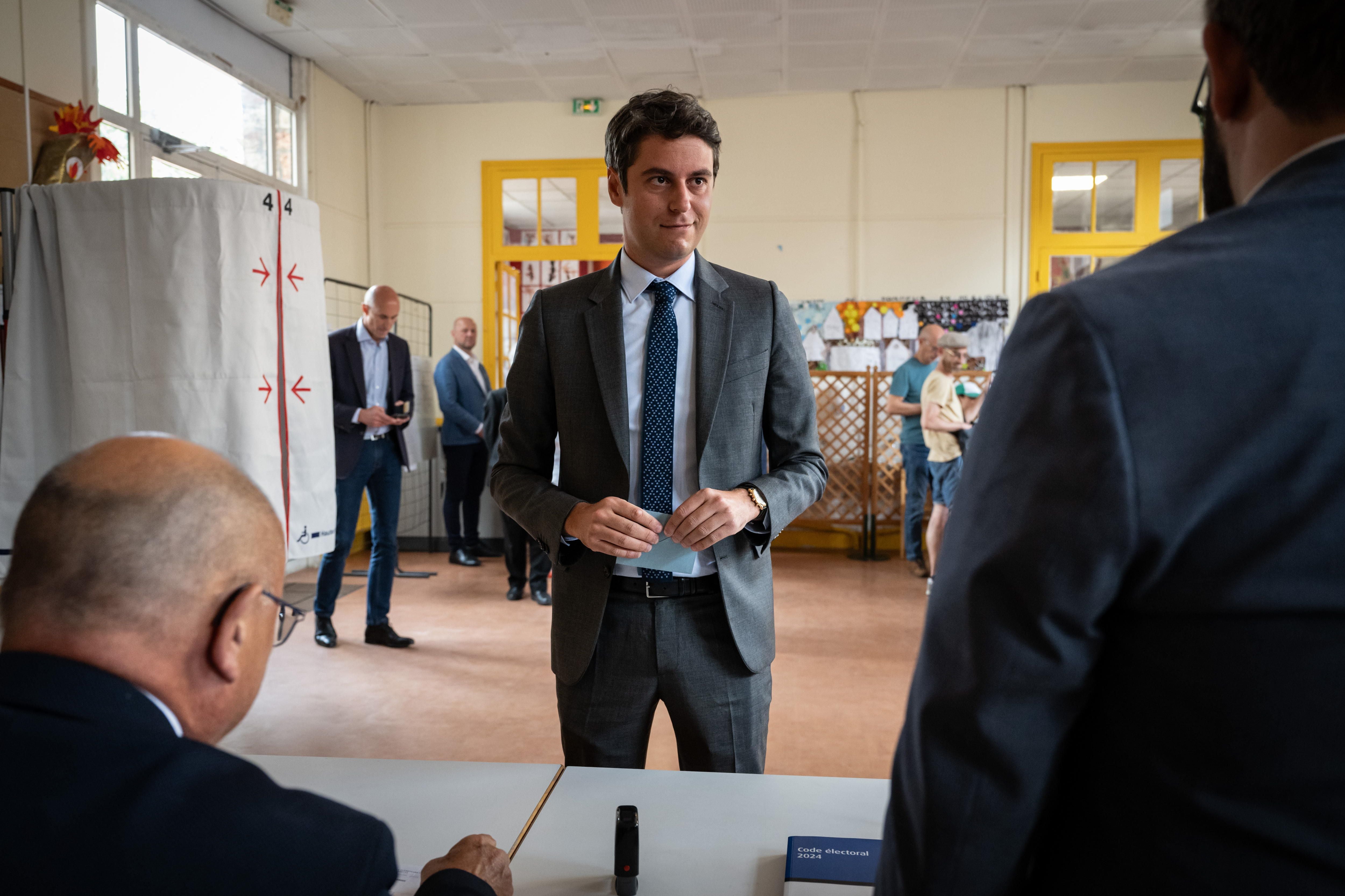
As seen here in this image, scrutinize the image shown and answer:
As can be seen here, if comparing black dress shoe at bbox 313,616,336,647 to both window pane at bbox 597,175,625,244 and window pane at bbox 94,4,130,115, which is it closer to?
window pane at bbox 94,4,130,115

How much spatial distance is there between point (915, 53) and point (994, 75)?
75cm

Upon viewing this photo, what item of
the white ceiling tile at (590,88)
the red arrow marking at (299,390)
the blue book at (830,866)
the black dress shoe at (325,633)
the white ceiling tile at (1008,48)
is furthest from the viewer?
the white ceiling tile at (590,88)

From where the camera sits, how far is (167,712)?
23.1 inches

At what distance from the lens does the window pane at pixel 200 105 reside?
441 cm

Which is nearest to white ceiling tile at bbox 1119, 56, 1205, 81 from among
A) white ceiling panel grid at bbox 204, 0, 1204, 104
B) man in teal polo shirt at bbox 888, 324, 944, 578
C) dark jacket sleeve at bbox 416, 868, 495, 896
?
white ceiling panel grid at bbox 204, 0, 1204, 104

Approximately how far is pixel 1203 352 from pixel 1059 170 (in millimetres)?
6641

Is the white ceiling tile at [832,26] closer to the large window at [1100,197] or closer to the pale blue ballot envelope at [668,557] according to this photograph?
the large window at [1100,197]

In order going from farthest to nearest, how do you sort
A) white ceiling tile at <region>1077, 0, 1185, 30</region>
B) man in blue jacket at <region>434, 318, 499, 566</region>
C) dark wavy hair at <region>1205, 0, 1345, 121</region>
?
man in blue jacket at <region>434, 318, 499, 566</region> → white ceiling tile at <region>1077, 0, 1185, 30</region> → dark wavy hair at <region>1205, 0, 1345, 121</region>

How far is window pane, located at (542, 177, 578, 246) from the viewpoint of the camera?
6465 millimetres

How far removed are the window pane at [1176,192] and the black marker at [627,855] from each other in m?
6.61

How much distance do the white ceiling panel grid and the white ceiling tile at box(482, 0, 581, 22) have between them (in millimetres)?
10

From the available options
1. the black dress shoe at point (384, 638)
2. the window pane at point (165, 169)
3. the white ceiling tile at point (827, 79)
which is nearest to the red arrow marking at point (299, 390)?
the black dress shoe at point (384, 638)

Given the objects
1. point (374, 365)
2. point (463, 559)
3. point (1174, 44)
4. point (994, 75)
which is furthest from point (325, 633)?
point (1174, 44)

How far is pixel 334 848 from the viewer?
1.92 ft
